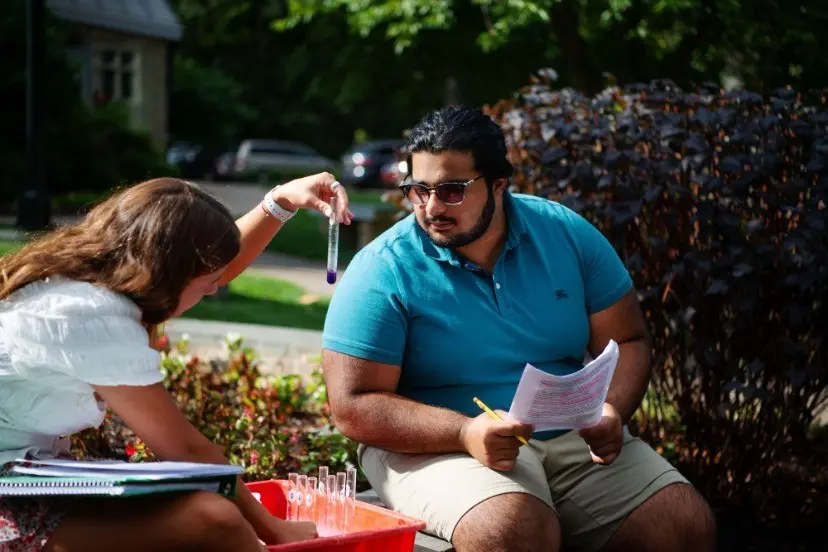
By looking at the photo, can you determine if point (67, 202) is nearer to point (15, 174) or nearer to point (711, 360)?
point (15, 174)

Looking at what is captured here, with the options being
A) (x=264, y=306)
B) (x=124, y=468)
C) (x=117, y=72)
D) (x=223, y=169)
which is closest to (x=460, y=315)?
(x=124, y=468)

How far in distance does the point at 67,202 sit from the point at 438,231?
16520 mm

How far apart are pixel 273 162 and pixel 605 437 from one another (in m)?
37.4

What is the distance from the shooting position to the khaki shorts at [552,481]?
10.2 ft

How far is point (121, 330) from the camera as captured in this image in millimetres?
2508

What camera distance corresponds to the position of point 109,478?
241 cm

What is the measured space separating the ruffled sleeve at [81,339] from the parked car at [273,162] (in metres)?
33.3

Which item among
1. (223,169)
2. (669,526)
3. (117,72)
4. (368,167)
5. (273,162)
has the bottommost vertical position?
(223,169)

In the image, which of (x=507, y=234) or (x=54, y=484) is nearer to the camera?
(x=54, y=484)

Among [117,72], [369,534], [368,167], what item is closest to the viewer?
[369,534]

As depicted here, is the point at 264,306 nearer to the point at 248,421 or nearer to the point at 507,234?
the point at 248,421

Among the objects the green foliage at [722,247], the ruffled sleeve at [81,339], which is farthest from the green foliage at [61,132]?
the ruffled sleeve at [81,339]

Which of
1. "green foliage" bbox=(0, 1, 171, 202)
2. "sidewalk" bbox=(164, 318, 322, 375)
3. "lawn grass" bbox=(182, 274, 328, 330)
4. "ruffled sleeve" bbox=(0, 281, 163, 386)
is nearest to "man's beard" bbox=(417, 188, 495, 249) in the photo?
"ruffled sleeve" bbox=(0, 281, 163, 386)

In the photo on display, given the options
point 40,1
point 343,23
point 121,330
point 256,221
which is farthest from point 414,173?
point 343,23
